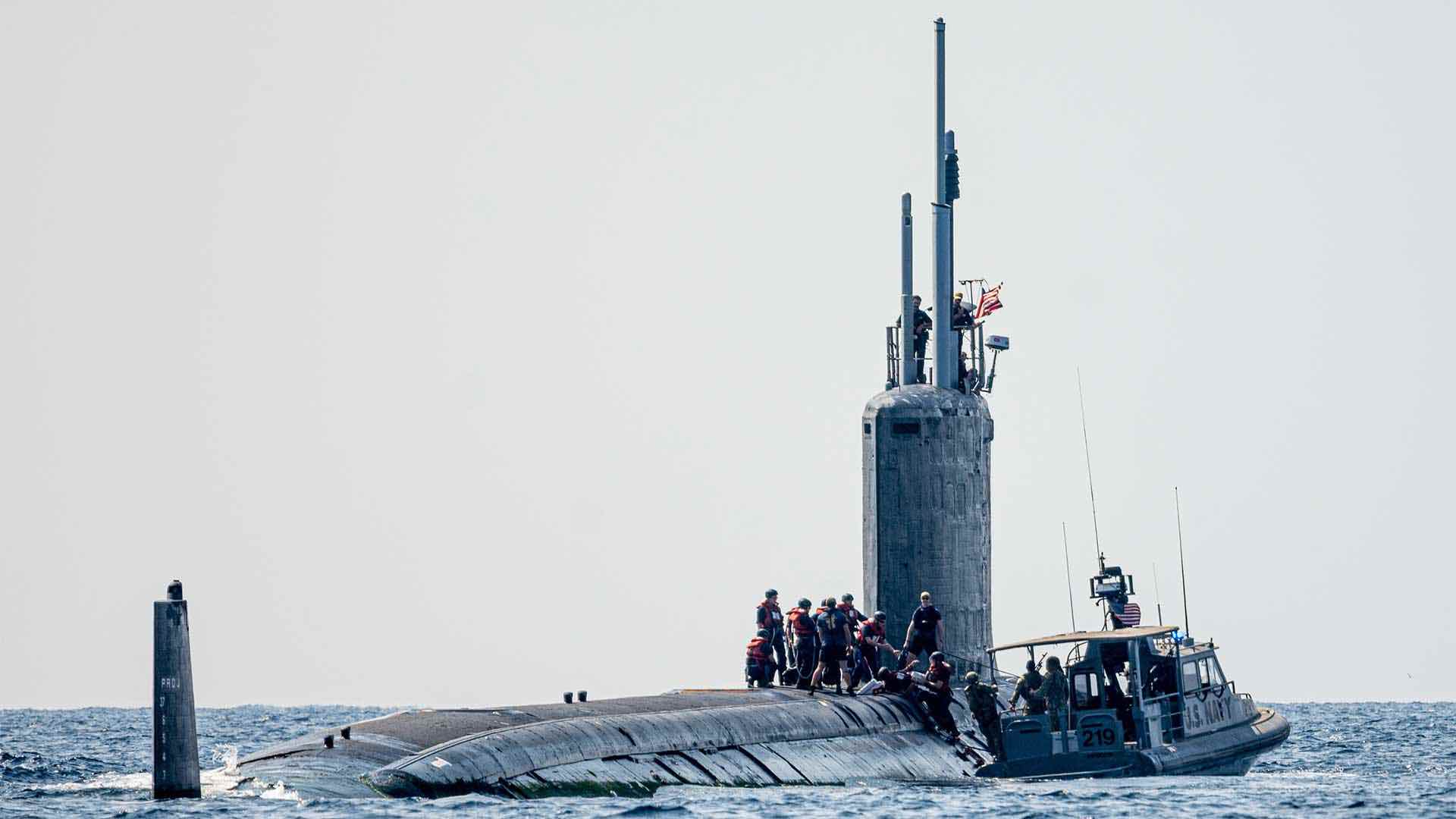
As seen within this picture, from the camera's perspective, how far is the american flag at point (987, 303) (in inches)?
1312

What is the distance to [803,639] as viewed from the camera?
3111 centimetres

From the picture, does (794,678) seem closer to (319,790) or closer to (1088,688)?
(1088,688)

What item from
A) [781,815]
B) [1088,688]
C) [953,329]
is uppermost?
[953,329]

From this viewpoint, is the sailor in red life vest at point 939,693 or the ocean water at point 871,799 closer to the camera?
the ocean water at point 871,799

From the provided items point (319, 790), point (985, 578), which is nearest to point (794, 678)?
point (985, 578)

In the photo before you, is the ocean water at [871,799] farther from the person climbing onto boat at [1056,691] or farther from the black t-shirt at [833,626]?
the black t-shirt at [833,626]

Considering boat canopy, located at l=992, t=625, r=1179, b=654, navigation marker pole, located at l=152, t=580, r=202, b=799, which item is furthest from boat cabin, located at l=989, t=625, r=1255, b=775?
navigation marker pole, located at l=152, t=580, r=202, b=799

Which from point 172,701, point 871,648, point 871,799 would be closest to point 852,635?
point 871,648

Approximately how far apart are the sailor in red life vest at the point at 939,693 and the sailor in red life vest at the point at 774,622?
256cm

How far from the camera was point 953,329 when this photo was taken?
3303 cm

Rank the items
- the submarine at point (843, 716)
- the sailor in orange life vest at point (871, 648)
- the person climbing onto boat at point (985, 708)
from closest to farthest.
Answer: the submarine at point (843, 716)
the person climbing onto boat at point (985, 708)
the sailor in orange life vest at point (871, 648)

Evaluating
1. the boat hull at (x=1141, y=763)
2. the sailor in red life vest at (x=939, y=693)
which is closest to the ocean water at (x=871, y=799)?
the boat hull at (x=1141, y=763)

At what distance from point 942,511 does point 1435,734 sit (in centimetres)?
3035

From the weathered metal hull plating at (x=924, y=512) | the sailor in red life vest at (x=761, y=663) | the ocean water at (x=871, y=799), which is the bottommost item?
the ocean water at (x=871, y=799)
